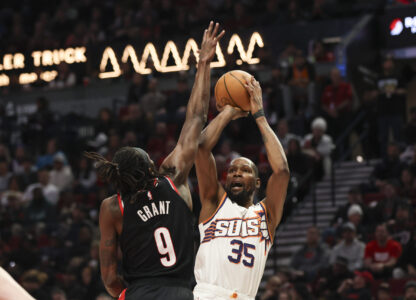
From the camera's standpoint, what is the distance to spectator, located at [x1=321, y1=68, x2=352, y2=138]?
14562 millimetres

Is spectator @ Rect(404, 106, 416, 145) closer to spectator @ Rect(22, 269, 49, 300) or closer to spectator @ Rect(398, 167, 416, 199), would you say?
spectator @ Rect(398, 167, 416, 199)

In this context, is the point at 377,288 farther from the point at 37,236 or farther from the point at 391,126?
the point at 37,236

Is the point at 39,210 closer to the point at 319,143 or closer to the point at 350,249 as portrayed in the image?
the point at 319,143

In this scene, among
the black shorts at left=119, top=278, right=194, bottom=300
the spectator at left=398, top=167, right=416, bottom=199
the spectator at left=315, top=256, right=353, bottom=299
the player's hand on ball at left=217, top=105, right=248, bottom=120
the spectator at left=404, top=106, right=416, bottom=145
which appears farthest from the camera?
the spectator at left=404, top=106, right=416, bottom=145

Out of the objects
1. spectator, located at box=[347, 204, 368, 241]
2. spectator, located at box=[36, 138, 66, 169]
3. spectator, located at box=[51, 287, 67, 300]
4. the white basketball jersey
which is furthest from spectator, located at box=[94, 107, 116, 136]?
the white basketball jersey

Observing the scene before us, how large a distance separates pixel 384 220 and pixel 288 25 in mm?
7119

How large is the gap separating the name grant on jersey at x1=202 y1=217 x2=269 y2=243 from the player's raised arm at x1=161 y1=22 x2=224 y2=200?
1.00 metres

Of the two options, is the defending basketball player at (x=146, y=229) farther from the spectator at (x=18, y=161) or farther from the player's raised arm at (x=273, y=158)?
the spectator at (x=18, y=161)

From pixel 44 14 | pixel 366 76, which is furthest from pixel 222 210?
pixel 44 14

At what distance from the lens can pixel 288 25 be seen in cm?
1759

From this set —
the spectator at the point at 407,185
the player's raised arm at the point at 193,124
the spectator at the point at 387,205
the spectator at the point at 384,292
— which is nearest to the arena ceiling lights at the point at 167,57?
the spectator at the point at 407,185

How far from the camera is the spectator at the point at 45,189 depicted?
50.8 ft

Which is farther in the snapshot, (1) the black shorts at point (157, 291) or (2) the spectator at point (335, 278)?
(2) the spectator at point (335, 278)

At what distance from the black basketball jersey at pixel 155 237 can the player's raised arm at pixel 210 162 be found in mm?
1227
